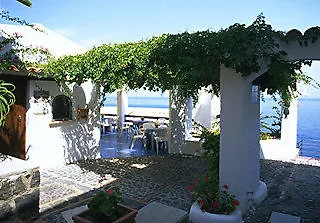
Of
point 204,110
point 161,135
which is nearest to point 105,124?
point 161,135

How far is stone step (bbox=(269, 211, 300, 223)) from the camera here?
156 inches

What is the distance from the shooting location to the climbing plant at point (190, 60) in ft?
13.1

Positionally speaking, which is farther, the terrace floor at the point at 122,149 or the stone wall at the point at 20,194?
the terrace floor at the point at 122,149

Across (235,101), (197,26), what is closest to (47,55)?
(197,26)

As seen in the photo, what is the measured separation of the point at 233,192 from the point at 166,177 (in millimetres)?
2616

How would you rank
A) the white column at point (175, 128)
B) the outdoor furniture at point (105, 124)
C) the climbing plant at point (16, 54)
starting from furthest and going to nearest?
the outdoor furniture at point (105, 124) < the white column at point (175, 128) < the climbing plant at point (16, 54)

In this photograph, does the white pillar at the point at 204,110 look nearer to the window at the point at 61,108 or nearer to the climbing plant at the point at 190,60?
the climbing plant at the point at 190,60

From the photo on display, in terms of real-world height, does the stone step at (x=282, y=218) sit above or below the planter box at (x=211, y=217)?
below

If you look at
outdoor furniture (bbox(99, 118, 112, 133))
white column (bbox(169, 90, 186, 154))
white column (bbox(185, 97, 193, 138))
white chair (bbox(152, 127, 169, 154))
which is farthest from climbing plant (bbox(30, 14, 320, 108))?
outdoor furniture (bbox(99, 118, 112, 133))

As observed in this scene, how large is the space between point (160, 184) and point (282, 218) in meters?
2.92

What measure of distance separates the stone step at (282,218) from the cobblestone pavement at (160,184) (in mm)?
177

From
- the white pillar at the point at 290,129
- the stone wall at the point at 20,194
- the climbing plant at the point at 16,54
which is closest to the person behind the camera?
the stone wall at the point at 20,194

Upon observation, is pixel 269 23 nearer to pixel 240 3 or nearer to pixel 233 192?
pixel 233 192

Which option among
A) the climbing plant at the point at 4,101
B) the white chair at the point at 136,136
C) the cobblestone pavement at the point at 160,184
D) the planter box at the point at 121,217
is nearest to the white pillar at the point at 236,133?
the cobblestone pavement at the point at 160,184
